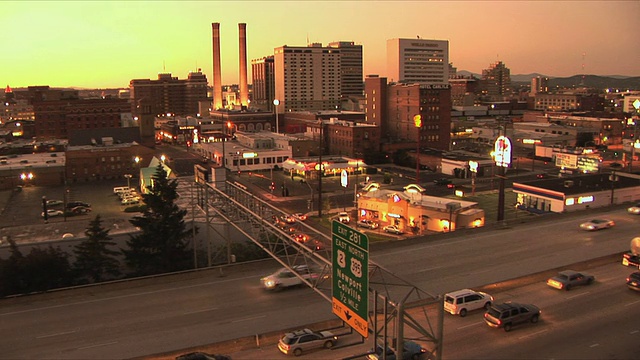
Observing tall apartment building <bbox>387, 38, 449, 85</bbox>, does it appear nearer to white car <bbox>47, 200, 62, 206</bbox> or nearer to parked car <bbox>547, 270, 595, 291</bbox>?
white car <bbox>47, 200, 62, 206</bbox>

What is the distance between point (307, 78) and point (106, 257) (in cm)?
11097

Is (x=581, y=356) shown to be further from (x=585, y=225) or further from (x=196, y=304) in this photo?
(x=585, y=225)

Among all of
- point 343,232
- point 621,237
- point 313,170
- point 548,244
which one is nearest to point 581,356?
point 343,232

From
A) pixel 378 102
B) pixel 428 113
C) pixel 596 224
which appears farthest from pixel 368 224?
pixel 378 102

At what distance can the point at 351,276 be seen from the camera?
1003 cm

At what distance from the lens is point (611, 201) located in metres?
37.5

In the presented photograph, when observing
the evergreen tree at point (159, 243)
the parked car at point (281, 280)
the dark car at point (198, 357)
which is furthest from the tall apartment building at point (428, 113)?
the dark car at point (198, 357)

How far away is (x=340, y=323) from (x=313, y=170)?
1532 inches

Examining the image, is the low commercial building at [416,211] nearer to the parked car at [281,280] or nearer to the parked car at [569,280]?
the parked car at [569,280]

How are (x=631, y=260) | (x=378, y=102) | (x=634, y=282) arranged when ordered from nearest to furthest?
(x=634, y=282), (x=631, y=260), (x=378, y=102)

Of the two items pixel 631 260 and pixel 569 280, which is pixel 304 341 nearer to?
pixel 569 280

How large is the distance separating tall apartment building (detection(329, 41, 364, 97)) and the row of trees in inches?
5473

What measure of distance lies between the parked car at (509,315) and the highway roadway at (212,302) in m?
0.77

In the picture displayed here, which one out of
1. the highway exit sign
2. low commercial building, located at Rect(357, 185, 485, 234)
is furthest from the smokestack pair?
the highway exit sign
